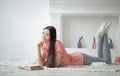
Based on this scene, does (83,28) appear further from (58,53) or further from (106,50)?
(58,53)

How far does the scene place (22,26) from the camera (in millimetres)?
5211

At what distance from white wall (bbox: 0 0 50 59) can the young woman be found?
2425 millimetres

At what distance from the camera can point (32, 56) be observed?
16.9 ft

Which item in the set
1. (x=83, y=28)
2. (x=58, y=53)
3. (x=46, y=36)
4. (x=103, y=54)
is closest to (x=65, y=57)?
(x=58, y=53)

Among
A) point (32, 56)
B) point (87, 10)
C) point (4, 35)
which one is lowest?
point (32, 56)

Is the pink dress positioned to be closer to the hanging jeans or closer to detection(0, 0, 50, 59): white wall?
the hanging jeans

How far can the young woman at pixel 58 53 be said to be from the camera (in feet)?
8.24

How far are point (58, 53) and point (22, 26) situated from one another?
2872 millimetres

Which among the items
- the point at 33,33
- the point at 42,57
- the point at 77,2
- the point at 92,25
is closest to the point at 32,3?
the point at 33,33

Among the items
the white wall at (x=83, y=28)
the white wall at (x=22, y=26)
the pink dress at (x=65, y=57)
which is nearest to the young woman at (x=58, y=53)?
the pink dress at (x=65, y=57)

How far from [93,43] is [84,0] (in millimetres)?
984

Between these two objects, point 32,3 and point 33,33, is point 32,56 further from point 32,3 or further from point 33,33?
point 32,3

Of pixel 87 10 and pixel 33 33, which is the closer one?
pixel 87 10

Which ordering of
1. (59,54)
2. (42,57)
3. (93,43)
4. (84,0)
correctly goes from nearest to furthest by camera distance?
1. (59,54)
2. (42,57)
3. (84,0)
4. (93,43)
